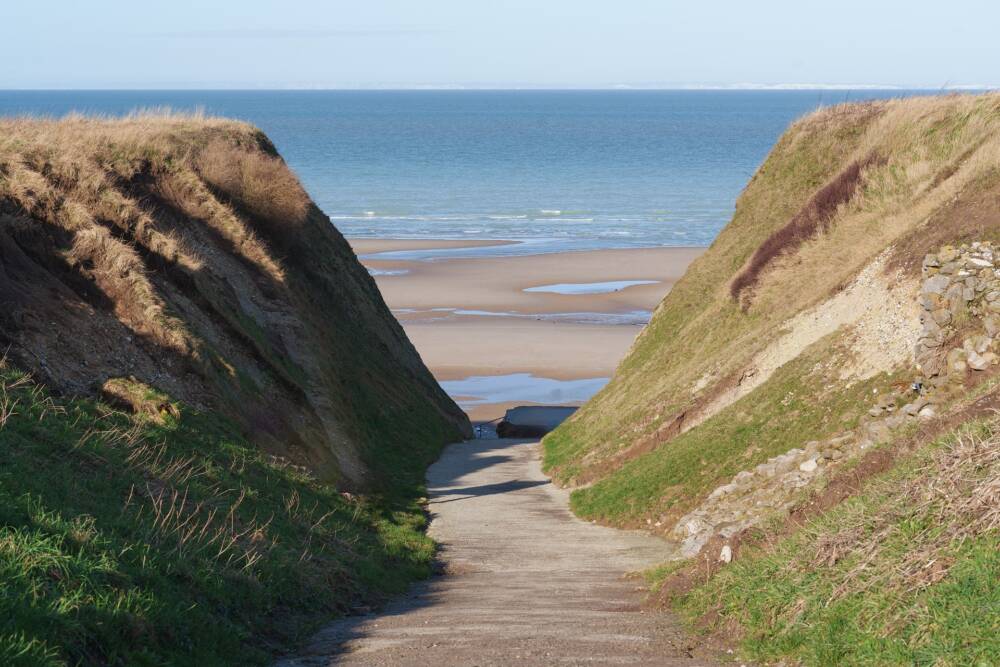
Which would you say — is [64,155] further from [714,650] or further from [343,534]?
[714,650]

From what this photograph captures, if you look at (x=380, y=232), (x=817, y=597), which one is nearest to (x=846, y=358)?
(x=817, y=597)

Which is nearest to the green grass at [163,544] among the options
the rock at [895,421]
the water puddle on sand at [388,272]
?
the rock at [895,421]

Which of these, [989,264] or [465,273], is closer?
[989,264]

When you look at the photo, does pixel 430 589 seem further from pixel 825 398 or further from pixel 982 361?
pixel 982 361

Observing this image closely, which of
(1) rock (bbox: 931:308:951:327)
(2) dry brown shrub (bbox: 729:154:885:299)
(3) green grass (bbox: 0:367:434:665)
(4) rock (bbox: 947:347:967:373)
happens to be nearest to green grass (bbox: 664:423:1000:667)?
(3) green grass (bbox: 0:367:434:665)

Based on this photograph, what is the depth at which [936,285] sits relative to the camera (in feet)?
65.5

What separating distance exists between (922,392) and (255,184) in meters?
23.9

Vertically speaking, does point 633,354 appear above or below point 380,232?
below

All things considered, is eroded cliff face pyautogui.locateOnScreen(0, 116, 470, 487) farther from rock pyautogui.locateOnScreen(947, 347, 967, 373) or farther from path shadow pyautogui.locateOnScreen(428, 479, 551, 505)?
rock pyautogui.locateOnScreen(947, 347, 967, 373)

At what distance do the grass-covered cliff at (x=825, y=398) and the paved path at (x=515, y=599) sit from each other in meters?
0.83

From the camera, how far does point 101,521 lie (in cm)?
1223

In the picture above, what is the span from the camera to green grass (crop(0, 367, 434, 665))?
31.6ft

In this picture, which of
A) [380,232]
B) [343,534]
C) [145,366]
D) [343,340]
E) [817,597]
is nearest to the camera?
[817,597]

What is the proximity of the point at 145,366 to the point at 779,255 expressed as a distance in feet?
Answer: 58.0
